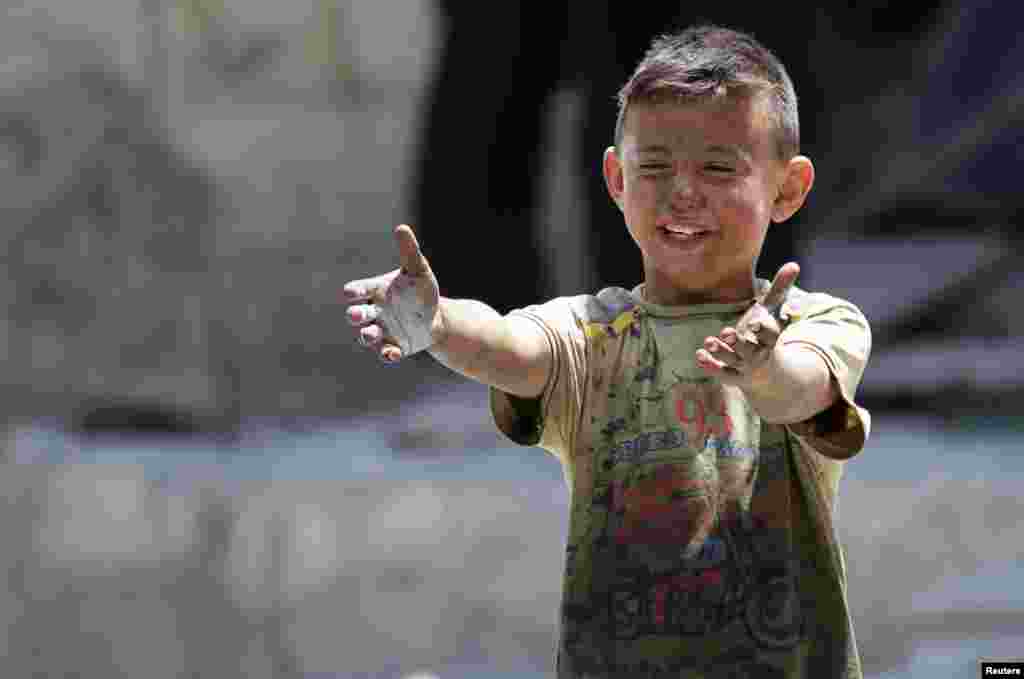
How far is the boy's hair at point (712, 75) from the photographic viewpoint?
1.90 meters

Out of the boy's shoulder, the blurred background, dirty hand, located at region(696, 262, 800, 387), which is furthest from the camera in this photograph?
the blurred background

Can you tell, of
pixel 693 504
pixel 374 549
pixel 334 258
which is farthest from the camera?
pixel 334 258

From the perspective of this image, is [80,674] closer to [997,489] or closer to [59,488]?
[59,488]

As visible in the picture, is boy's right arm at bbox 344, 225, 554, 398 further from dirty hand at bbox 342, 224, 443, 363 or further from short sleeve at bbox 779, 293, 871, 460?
short sleeve at bbox 779, 293, 871, 460

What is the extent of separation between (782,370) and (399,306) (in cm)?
43

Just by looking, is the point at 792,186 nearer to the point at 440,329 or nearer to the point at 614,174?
the point at 614,174

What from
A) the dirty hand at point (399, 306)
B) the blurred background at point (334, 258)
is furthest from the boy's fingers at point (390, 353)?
the blurred background at point (334, 258)

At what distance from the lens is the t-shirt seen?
1837 millimetres

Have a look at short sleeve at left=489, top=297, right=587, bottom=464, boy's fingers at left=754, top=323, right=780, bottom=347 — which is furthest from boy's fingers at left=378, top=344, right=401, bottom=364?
boy's fingers at left=754, top=323, right=780, bottom=347

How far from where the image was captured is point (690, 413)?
189cm

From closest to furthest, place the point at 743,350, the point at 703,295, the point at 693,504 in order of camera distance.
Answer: the point at 743,350 → the point at 693,504 → the point at 703,295

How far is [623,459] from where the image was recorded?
1907 mm

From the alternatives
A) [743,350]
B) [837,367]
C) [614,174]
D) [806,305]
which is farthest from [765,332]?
[614,174]

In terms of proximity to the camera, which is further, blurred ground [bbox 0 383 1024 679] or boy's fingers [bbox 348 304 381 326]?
blurred ground [bbox 0 383 1024 679]
